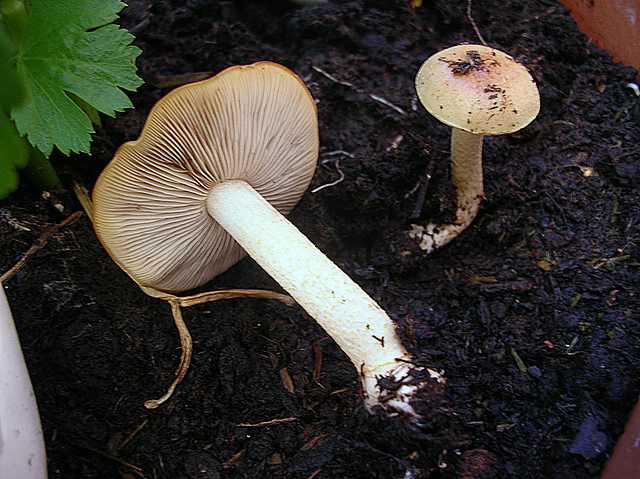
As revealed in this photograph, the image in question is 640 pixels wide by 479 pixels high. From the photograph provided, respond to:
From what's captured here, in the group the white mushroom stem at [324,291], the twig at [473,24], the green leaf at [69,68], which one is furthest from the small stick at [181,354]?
the twig at [473,24]

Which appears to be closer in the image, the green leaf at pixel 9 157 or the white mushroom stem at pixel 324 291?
the green leaf at pixel 9 157

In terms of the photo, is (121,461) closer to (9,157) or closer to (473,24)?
(9,157)

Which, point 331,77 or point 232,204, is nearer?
point 232,204

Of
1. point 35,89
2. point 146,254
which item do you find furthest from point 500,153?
point 35,89

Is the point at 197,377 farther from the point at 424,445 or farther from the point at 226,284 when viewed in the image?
the point at 424,445

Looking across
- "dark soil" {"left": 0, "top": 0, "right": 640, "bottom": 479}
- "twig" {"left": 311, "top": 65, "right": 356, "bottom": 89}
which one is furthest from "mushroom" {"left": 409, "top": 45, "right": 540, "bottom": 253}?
"twig" {"left": 311, "top": 65, "right": 356, "bottom": 89}

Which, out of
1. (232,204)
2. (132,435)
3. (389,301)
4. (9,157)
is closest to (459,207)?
(389,301)

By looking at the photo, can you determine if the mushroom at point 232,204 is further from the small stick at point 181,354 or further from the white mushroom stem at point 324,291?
the small stick at point 181,354
